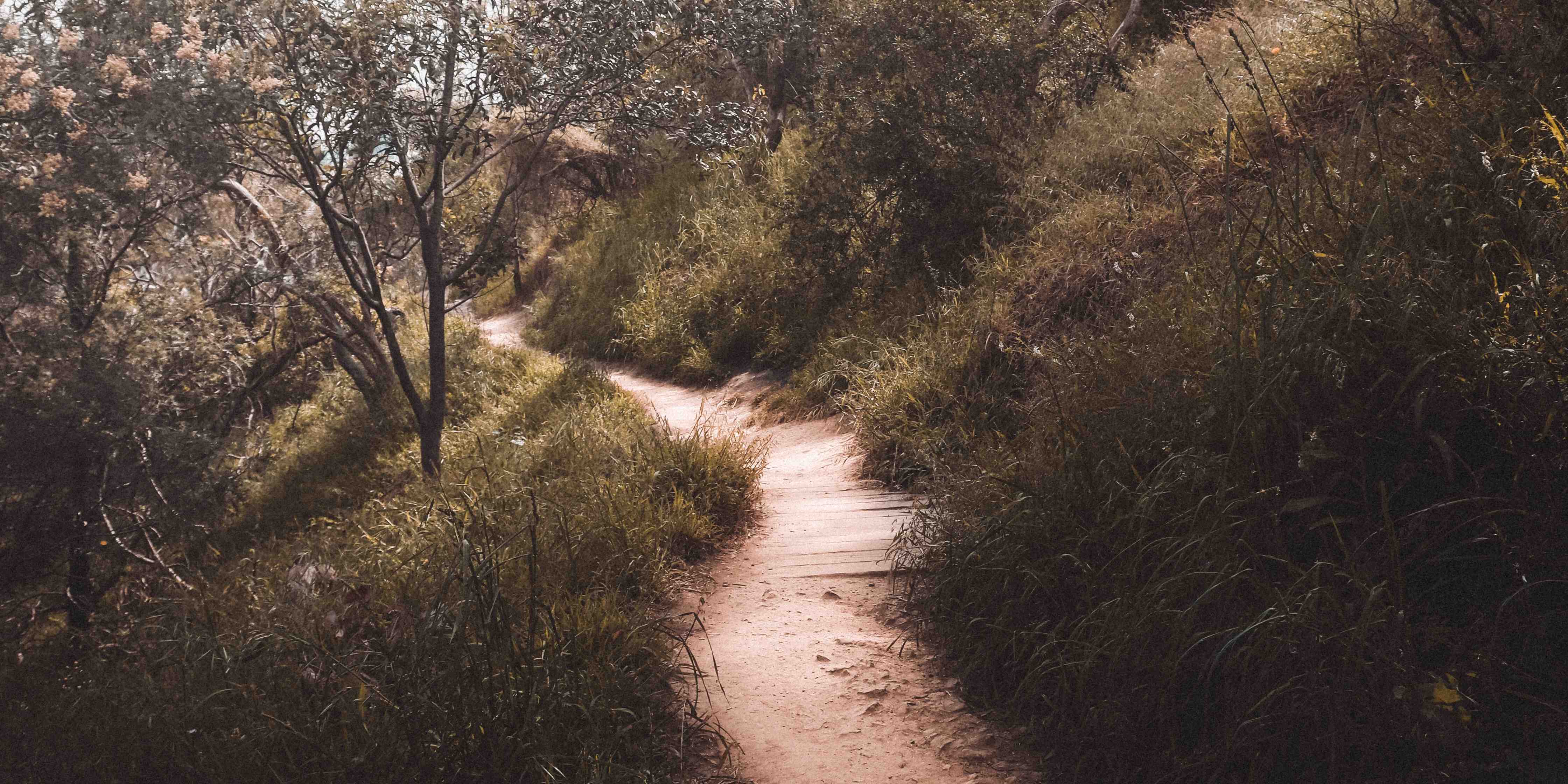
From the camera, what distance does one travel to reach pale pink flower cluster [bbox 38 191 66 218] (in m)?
5.41

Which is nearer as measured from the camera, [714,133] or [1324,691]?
[1324,691]

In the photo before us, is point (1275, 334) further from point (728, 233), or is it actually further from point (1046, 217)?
point (728, 233)

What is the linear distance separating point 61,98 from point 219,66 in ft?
2.84

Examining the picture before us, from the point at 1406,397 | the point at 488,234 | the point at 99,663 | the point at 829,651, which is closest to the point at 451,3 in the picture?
the point at 488,234

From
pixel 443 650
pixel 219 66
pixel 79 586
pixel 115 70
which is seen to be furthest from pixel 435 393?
pixel 443 650

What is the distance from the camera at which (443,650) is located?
2.93 metres

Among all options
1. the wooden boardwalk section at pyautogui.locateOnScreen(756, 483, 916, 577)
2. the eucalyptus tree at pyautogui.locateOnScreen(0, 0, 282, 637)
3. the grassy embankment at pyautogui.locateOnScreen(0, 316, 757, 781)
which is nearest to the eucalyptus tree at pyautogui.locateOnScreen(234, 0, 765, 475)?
the eucalyptus tree at pyautogui.locateOnScreen(0, 0, 282, 637)

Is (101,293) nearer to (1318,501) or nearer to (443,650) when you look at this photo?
(443,650)

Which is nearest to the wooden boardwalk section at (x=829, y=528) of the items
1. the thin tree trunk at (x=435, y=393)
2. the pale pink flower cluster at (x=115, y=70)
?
the thin tree trunk at (x=435, y=393)

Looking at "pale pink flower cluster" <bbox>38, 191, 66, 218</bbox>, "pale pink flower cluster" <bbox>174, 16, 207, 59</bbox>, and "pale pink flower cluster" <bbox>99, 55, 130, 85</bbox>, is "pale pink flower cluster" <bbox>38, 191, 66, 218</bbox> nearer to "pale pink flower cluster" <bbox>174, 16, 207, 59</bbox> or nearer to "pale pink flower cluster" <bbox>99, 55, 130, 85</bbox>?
"pale pink flower cluster" <bbox>99, 55, 130, 85</bbox>

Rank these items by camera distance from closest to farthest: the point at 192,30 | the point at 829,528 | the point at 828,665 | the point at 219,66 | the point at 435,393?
the point at 828,665, the point at 829,528, the point at 192,30, the point at 219,66, the point at 435,393

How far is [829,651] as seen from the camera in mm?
3605

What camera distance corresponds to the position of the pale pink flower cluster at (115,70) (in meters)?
5.43

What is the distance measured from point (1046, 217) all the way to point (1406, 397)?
16.5 ft
